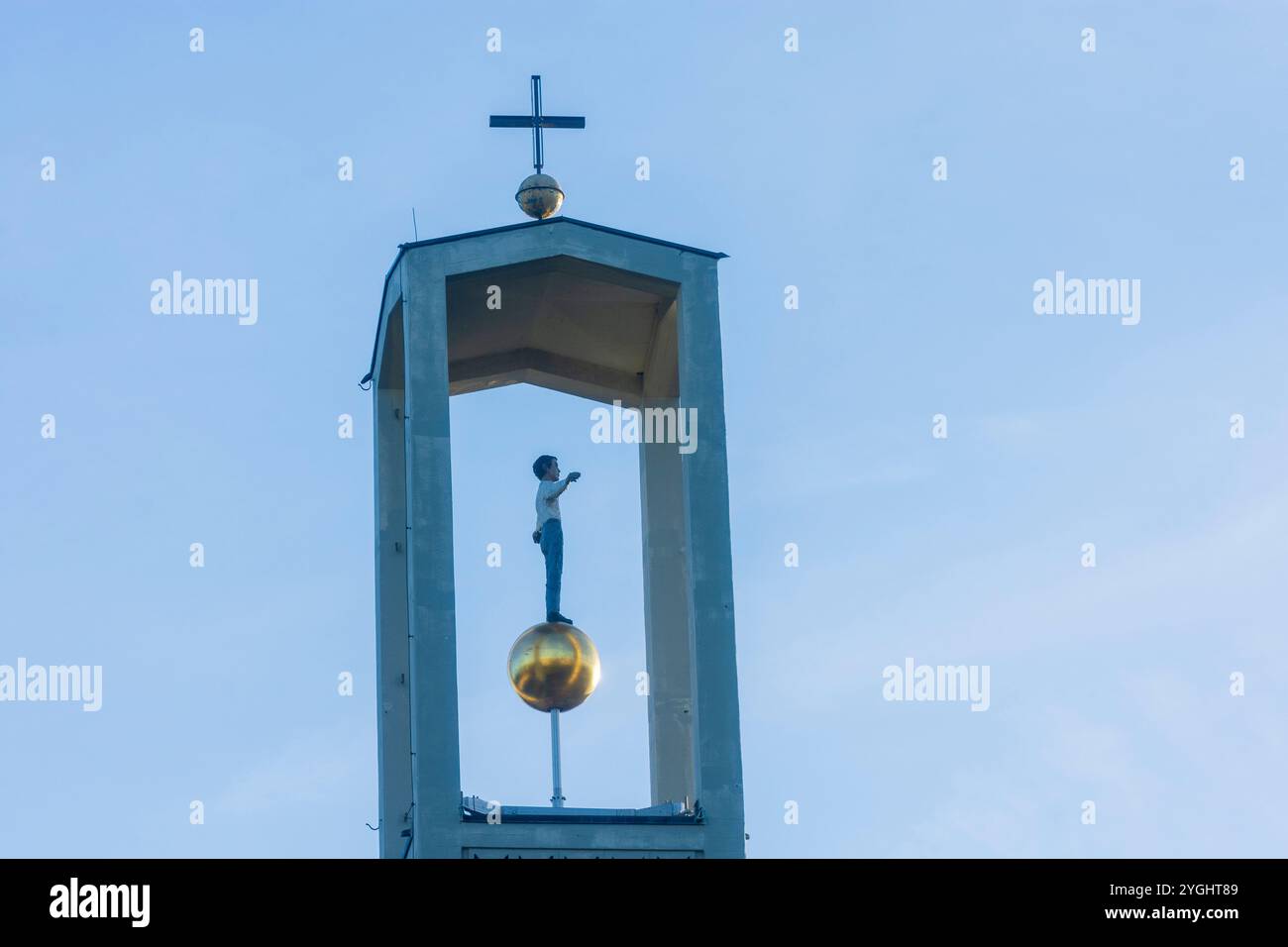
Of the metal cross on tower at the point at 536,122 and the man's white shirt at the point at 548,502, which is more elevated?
the metal cross on tower at the point at 536,122

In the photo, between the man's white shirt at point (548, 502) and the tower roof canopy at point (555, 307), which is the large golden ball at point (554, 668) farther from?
the tower roof canopy at point (555, 307)

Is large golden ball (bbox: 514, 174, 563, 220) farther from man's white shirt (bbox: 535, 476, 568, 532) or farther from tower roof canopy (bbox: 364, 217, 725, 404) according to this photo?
man's white shirt (bbox: 535, 476, 568, 532)

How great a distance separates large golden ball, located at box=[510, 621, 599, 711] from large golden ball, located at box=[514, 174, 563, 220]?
4513mm

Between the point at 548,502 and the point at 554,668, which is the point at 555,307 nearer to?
the point at 548,502

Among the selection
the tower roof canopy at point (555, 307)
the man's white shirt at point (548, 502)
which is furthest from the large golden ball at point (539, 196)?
the man's white shirt at point (548, 502)

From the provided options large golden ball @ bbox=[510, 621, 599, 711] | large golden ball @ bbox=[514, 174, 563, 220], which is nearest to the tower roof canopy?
large golden ball @ bbox=[514, 174, 563, 220]

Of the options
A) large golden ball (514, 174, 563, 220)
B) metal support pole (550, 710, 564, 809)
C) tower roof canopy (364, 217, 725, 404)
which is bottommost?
metal support pole (550, 710, 564, 809)

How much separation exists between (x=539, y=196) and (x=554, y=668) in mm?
5138

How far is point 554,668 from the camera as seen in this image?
32.1 meters

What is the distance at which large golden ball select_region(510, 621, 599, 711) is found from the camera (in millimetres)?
Answer: 32062

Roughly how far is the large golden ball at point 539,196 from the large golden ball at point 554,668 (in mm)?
4513

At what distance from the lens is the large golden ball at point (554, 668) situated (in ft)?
105
